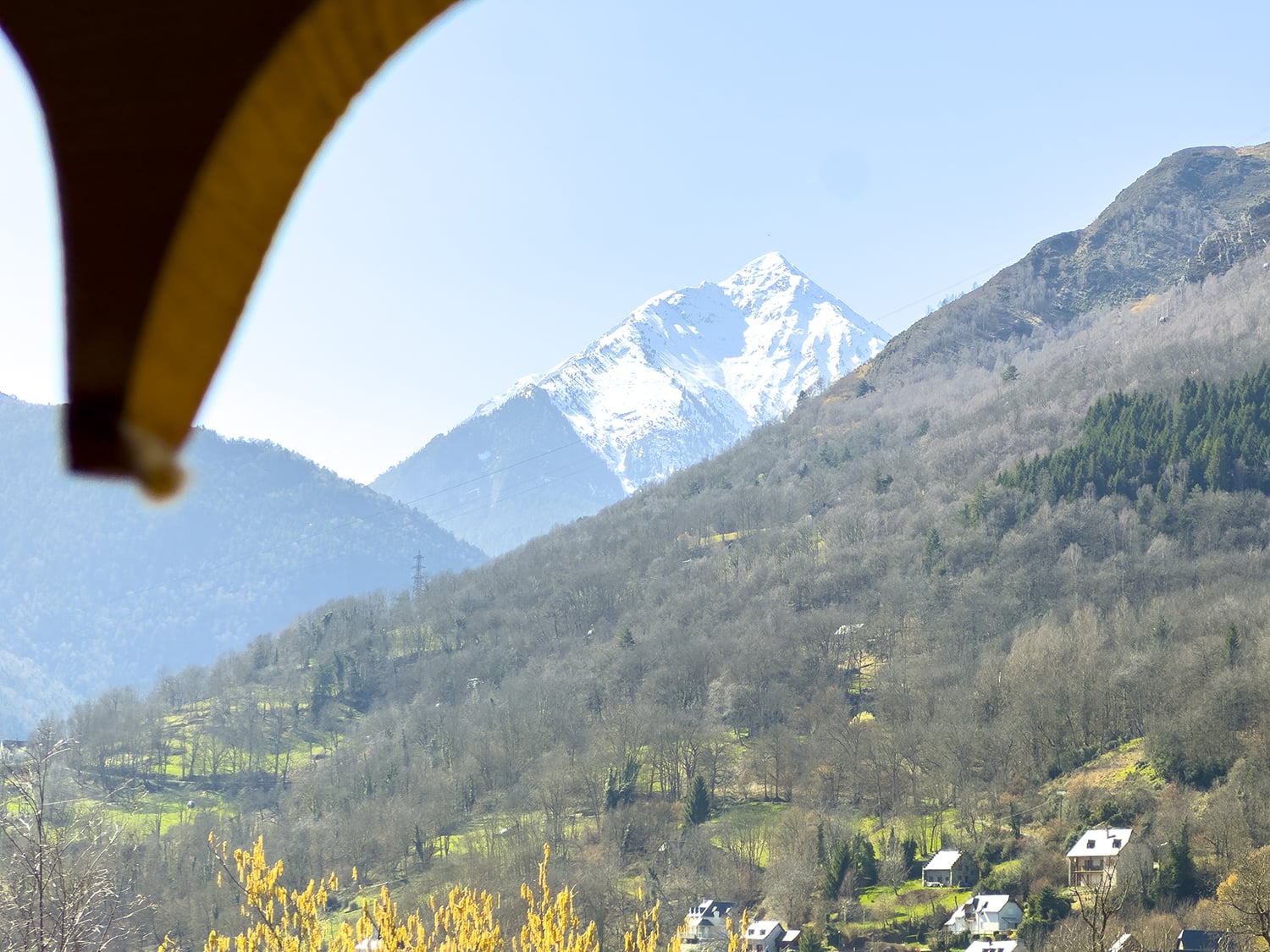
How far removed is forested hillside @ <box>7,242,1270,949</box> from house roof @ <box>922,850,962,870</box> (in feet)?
3.69


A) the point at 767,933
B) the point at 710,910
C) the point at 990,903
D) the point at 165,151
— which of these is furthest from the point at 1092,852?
the point at 165,151

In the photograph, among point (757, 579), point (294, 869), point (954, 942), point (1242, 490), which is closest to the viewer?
point (954, 942)

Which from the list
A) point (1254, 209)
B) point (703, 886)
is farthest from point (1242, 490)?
point (1254, 209)

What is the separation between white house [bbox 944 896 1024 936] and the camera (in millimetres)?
48969

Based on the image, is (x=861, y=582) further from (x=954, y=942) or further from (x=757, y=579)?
(x=954, y=942)

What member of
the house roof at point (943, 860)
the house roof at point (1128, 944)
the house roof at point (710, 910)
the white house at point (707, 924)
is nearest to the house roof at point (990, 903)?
the house roof at point (943, 860)

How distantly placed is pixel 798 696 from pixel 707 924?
3340 cm

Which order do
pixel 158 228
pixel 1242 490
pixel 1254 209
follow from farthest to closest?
pixel 1254 209 → pixel 1242 490 → pixel 158 228

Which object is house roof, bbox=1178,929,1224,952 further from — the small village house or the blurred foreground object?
the blurred foreground object

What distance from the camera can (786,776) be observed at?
239ft

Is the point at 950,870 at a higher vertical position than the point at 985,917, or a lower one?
lower

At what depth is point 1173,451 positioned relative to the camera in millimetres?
99812

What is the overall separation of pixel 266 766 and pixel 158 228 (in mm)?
106720

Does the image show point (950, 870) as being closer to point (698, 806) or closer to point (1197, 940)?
point (1197, 940)
